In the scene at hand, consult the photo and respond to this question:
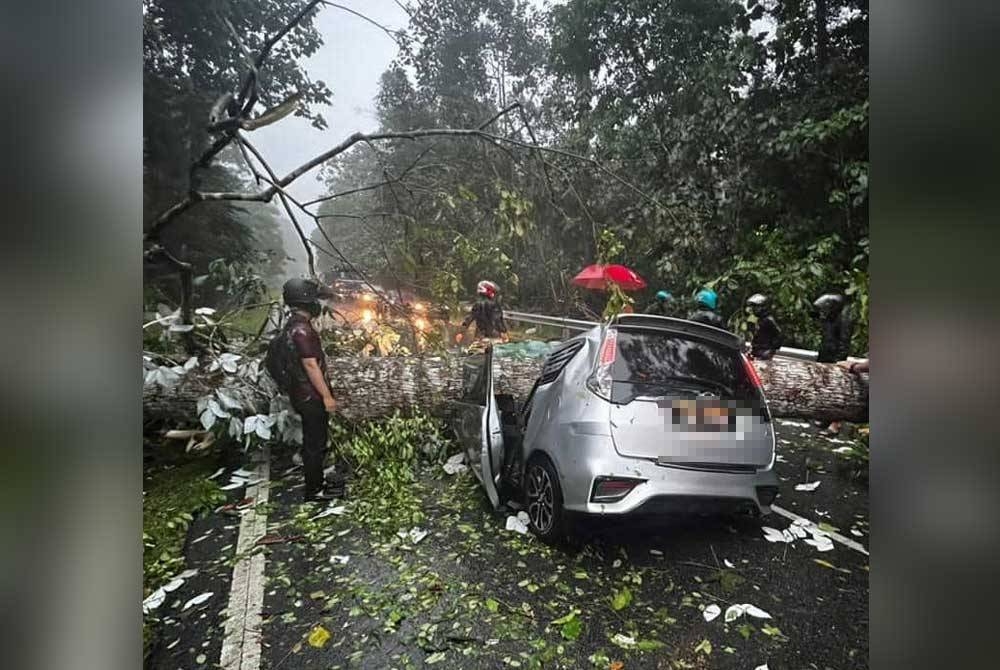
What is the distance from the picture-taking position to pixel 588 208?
173 cm

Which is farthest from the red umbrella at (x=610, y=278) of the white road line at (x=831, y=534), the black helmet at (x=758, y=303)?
the white road line at (x=831, y=534)

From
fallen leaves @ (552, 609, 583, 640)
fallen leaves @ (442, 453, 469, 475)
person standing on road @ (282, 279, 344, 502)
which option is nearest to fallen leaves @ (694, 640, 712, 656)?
fallen leaves @ (552, 609, 583, 640)

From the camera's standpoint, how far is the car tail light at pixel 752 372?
5.37ft

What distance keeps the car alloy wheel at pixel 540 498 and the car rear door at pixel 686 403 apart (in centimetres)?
28

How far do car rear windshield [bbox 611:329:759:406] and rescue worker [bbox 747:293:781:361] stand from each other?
12 cm

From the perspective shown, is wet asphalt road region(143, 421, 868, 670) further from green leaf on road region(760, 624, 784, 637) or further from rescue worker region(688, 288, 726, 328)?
rescue worker region(688, 288, 726, 328)

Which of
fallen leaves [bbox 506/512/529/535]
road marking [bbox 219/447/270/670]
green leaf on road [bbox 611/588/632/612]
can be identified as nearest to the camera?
road marking [bbox 219/447/270/670]

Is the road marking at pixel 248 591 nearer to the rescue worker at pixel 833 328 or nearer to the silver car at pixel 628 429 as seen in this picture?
the silver car at pixel 628 429

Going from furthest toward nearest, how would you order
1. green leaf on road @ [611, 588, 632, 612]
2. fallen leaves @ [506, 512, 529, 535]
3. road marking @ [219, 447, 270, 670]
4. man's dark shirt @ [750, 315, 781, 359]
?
1. man's dark shirt @ [750, 315, 781, 359]
2. fallen leaves @ [506, 512, 529, 535]
3. green leaf on road @ [611, 588, 632, 612]
4. road marking @ [219, 447, 270, 670]

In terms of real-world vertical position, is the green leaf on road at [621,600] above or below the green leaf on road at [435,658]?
above

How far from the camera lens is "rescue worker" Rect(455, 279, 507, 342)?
A: 5.47 ft

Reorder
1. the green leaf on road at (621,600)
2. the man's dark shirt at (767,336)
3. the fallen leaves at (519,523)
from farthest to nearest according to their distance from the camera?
the man's dark shirt at (767,336)
the fallen leaves at (519,523)
the green leaf on road at (621,600)
